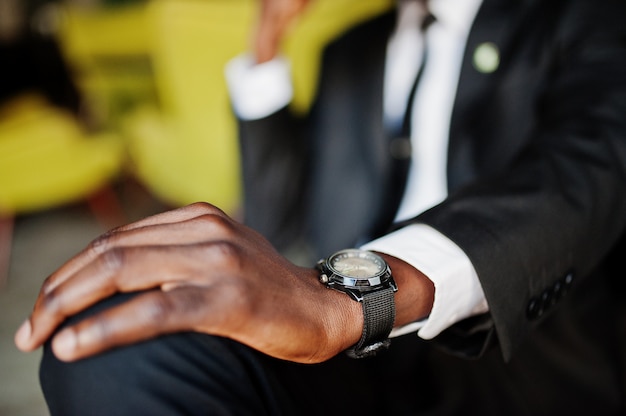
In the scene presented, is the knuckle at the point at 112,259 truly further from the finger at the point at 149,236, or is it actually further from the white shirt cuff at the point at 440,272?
the white shirt cuff at the point at 440,272

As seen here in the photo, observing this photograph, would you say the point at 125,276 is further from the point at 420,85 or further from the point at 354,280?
the point at 420,85

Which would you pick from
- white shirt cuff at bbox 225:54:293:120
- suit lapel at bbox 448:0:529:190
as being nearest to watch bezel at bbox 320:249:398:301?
suit lapel at bbox 448:0:529:190

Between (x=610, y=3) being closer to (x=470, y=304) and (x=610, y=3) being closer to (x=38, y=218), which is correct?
(x=470, y=304)

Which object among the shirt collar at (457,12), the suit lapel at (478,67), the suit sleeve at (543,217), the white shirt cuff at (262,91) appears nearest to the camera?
the suit sleeve at (543,217)

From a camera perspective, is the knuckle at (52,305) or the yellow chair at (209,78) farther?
the yellow chair at (209,78)

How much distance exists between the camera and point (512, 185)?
76cm

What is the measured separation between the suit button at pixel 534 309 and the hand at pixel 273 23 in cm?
91

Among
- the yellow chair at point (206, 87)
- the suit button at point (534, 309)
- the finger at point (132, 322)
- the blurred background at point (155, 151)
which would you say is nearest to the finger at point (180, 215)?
the finger at point (132, 322)

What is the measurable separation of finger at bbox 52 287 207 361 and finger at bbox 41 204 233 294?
2.4 inches

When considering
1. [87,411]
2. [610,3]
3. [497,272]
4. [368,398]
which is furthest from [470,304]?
[610,3]

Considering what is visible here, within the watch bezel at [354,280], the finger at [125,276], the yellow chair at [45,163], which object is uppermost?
the finger at [125,276]

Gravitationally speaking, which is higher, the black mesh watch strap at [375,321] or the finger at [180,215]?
the finger at [180,215]

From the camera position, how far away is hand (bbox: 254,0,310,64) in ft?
4.53

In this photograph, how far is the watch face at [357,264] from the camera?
625 millimetres
